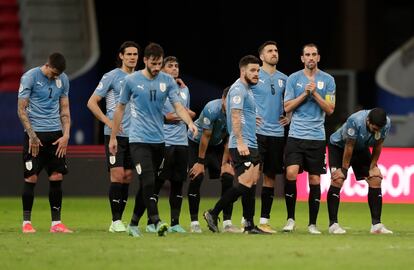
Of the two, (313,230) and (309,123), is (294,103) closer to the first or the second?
(309,123)

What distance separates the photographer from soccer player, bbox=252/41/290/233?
52.6 ft

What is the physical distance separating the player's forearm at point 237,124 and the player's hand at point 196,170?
1.30 m

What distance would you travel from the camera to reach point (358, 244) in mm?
13750

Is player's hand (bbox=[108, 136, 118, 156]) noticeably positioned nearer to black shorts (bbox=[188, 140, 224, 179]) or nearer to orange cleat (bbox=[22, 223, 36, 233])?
orange cleat (bbox=[22, 223, 36, 233])

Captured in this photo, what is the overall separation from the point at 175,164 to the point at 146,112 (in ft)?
4.23

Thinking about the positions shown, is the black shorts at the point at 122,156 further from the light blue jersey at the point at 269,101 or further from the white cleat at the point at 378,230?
the white cleat at the point at 378,230

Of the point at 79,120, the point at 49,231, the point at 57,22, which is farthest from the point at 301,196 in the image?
the point at 57,22

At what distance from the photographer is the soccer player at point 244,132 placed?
48.8ft

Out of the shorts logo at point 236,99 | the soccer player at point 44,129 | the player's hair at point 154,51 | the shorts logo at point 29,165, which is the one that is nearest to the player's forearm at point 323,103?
the shorts logo at point 236,99

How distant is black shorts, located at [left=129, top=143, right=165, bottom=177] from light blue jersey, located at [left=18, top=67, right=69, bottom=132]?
134 cm

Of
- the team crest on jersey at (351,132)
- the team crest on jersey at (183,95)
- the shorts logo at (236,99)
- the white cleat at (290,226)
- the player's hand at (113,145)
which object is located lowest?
the white cleat at (290,226)

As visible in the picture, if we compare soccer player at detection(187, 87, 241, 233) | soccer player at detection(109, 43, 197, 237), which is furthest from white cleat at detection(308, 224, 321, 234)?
soccer player at detection(109, 43, 197, 237)

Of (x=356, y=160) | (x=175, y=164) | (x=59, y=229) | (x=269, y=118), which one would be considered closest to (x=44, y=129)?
(x=59, y=229)

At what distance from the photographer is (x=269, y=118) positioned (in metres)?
16.0
